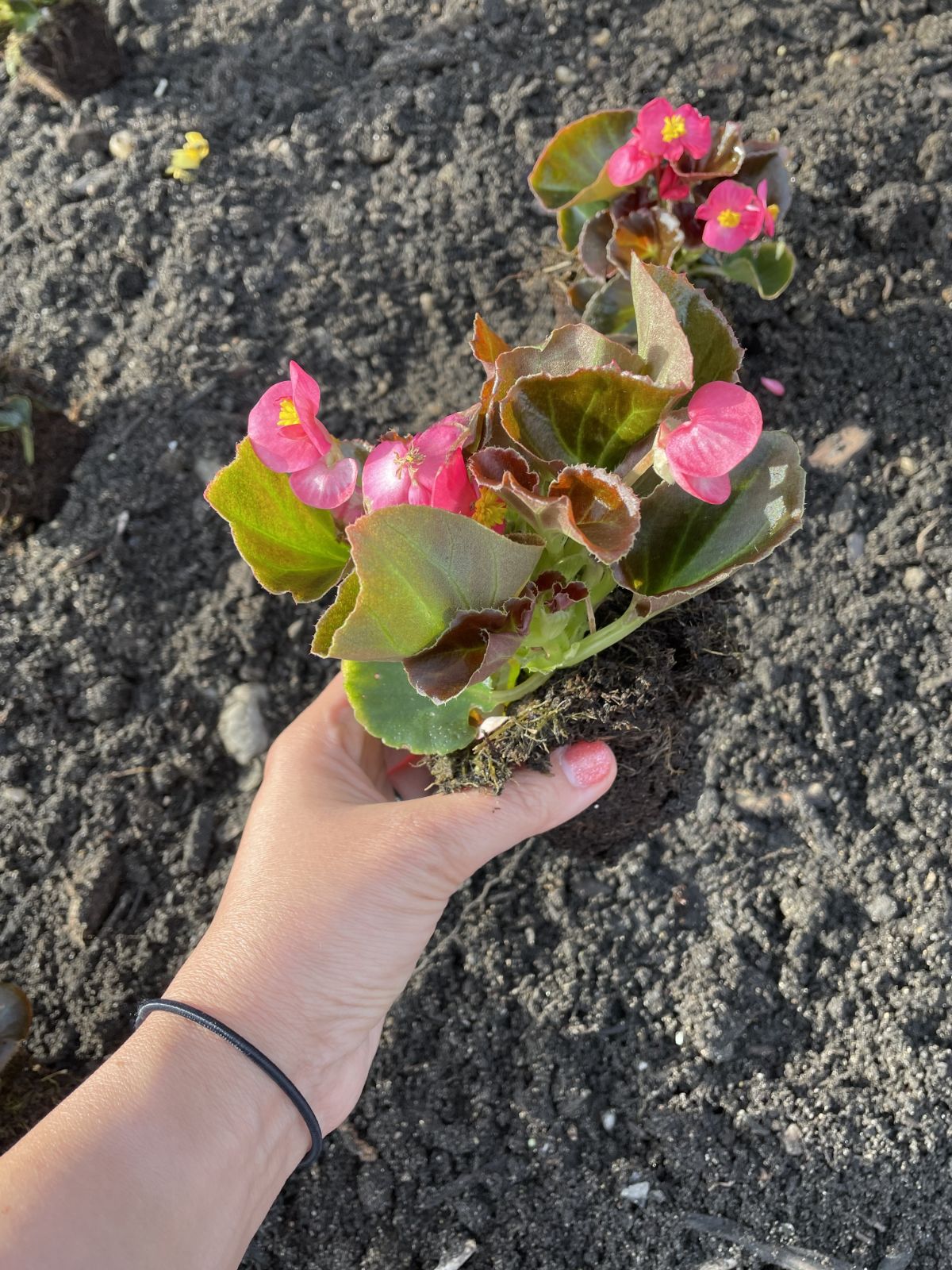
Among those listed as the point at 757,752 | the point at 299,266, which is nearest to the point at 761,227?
the point at 757,752

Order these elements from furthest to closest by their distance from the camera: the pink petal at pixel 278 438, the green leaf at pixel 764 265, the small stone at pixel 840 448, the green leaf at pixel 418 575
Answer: the small stone at pixel 840 448 → the green leaf at pixel 764 265 → the pink petal at pixel 278 438 → the green leaf at pixel 418 575

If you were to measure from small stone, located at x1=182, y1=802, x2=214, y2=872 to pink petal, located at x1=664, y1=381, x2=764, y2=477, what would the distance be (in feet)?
3.37

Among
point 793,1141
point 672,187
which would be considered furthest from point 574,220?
point 793,1141

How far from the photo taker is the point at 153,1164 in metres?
0.89

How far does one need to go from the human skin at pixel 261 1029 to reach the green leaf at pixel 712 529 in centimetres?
24

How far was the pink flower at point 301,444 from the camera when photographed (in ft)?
2.47

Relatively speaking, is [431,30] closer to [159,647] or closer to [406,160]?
[406,160]

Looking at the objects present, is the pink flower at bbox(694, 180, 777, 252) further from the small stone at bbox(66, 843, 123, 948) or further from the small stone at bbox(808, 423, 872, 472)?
the small stone at bbox(66, 843, 123, 948)

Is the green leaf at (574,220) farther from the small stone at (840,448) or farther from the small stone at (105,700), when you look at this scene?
the small stone at (105,700)

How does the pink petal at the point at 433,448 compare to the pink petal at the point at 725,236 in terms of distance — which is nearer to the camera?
the pink petal at the point at 433,448

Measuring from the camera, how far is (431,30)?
6.28 ft

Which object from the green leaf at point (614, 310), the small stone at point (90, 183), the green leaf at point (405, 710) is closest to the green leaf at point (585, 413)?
the green leaf at point (405, 710)

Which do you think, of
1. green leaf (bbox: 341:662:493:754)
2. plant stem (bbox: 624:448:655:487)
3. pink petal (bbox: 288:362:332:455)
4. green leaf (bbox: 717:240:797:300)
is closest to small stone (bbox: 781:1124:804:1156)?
green leaf (bbox: 341:662:493:754)

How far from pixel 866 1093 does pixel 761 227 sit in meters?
1.17
